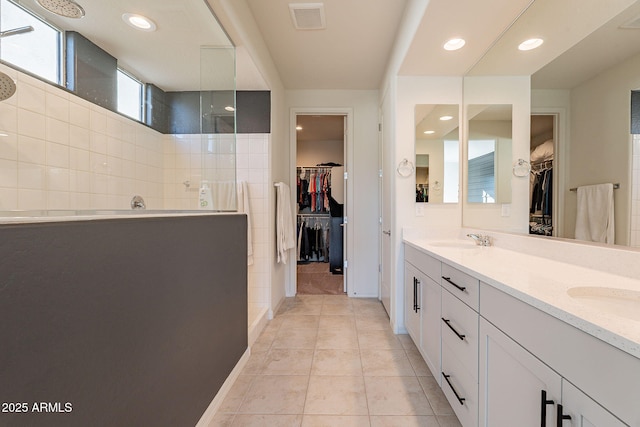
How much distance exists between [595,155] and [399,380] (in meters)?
1.61

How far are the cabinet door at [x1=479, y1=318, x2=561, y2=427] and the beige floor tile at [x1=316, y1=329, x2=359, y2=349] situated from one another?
125 centimetres

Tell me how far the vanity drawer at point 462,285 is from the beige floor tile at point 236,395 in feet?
4.47

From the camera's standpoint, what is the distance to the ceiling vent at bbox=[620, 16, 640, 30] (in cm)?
94

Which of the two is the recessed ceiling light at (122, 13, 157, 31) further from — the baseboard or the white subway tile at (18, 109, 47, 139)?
the baseboard

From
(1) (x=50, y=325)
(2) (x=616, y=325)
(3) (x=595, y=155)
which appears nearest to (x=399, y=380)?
(2) (x=616, y=325)

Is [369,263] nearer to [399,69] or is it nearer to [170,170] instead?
[399,69]

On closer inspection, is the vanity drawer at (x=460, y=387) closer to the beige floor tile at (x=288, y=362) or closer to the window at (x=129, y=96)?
the beige floor tile at (x=288, y=362)

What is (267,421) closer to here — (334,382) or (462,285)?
(334,382)

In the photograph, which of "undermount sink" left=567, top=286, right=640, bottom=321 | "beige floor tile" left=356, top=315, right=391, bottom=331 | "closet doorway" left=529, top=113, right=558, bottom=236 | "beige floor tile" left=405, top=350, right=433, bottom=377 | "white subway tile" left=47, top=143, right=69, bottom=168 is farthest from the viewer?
"beige floor tile" left=356, top=315, right=391, bottom=331

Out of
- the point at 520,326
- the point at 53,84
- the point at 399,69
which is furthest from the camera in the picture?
the point at 399,69

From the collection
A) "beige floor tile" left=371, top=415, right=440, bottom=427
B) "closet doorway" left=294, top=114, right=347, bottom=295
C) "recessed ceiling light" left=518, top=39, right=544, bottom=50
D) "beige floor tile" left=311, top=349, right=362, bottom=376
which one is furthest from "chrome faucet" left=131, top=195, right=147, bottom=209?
"closet doorway" left=294, top=114, right=347, bottom=295

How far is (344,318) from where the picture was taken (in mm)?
2721

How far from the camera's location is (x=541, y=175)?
56.2 inches

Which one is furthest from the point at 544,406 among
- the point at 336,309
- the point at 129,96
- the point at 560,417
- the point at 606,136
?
the point at 129,96
